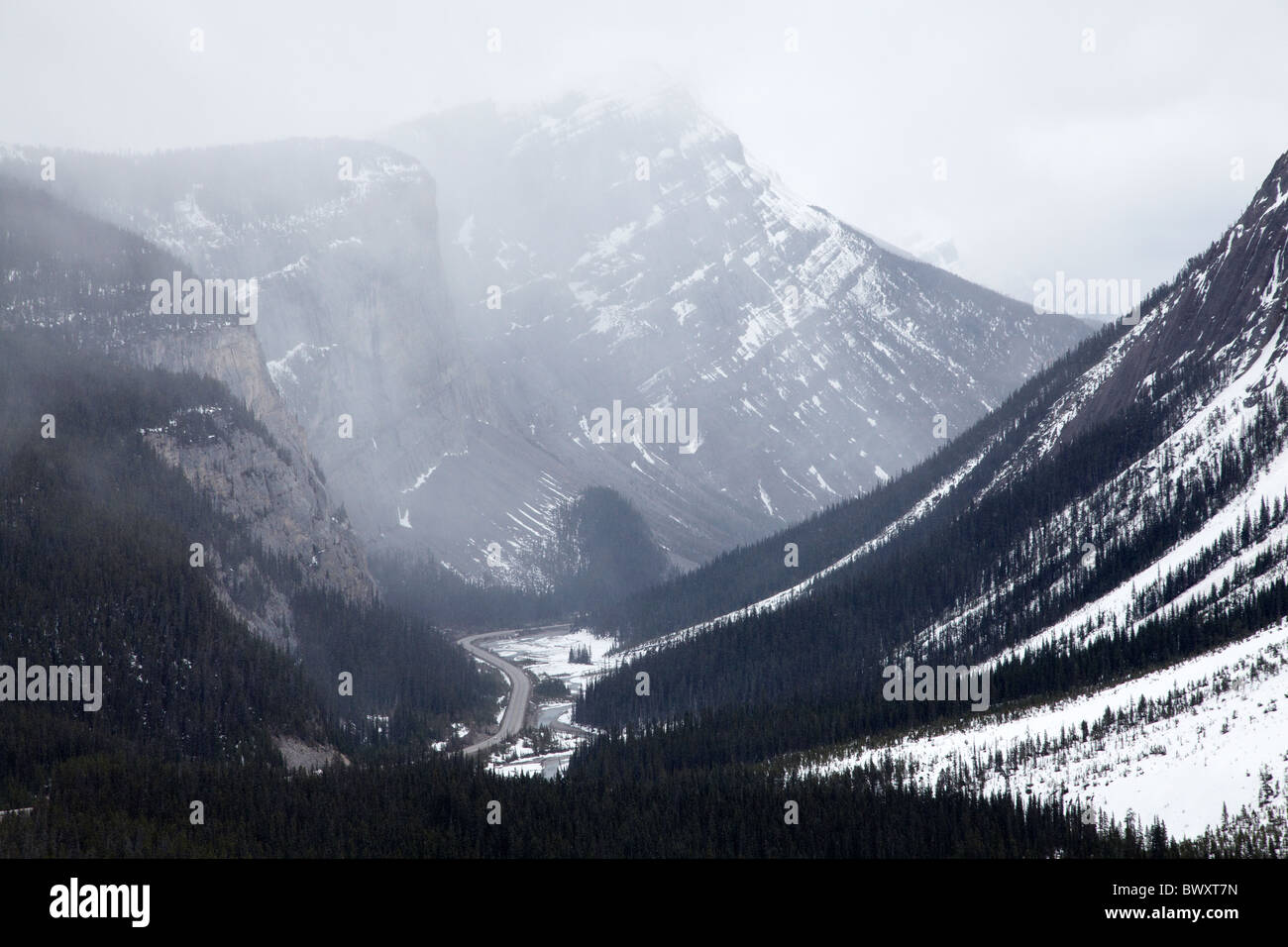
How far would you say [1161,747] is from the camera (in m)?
98.9

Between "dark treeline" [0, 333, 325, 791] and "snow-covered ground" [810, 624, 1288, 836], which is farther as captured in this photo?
"dark treeline" [0, 333, 325, 791]

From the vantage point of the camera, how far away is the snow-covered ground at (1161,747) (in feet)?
290

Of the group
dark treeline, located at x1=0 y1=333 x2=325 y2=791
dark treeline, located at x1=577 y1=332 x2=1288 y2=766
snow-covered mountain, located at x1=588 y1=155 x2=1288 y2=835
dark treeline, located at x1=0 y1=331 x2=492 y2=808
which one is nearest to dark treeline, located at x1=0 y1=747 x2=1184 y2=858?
snow-covered mountain, located at x1=588 y1=155 x2=1288 y2=835

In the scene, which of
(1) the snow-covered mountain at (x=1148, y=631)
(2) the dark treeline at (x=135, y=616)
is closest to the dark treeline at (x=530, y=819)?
(1) the snow-covered mountain at (x=1148, y=631)

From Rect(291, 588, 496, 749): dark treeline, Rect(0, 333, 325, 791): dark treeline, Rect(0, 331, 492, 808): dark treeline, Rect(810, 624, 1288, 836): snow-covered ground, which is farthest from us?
Rect(291, 588, 496, 749): dark treeline

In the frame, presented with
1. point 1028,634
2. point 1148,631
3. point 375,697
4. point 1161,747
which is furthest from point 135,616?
point 1161,747

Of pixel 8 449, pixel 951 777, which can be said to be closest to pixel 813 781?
pixel 951 777

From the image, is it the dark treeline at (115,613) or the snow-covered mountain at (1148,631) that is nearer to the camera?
the snow-covered mountain at (1148,631)

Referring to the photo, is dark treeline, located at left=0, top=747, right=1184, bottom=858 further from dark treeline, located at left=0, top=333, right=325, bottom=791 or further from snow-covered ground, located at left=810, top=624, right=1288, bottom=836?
dark treeline, located at left=0, top=333, right=325, bottom=791

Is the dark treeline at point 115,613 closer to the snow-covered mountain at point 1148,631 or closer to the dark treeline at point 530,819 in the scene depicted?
the dark treeline at point 530,819

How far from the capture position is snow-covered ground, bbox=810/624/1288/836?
88500 millimetres

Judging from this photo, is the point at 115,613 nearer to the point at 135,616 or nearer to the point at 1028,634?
the point at 135,616

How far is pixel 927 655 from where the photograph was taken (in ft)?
598
